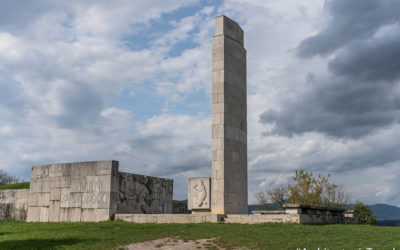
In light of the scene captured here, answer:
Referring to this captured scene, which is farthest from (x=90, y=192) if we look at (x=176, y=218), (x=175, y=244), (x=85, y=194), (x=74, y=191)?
(x=175, y=244)

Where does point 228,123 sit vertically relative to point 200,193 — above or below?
above

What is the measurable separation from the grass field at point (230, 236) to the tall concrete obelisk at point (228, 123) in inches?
103

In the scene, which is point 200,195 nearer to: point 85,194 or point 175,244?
point 175,244

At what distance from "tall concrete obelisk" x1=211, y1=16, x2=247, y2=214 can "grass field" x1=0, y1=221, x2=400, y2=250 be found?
2.61 meters

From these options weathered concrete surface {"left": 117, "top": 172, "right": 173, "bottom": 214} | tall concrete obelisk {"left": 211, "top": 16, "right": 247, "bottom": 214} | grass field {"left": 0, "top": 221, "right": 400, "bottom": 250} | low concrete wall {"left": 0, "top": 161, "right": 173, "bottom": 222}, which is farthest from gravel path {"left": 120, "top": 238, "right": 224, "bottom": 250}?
weathered concrete surface {"left": 117, "top": 172, "right": 173, "bottom": 214}

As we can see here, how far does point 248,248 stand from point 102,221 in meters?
9.45

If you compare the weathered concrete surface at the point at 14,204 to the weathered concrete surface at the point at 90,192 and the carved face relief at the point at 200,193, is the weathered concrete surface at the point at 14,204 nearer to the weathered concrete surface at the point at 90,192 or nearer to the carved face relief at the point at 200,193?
the weathered concrete surface at the point at 90,192

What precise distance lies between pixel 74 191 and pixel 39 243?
739 cm

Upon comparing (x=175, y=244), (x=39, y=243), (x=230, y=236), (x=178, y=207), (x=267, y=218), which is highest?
(x=178, y=207)

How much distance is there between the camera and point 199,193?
1752cm

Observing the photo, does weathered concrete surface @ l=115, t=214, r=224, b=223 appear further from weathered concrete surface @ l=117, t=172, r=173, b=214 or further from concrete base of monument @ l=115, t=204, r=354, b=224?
weathered concrete surface @ l=117, t=172, r=173, b=214

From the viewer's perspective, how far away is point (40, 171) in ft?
71.4

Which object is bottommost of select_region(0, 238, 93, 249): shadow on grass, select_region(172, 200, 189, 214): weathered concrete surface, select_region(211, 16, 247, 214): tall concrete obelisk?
select_region(0, 238, 93, 249): shadow on grass

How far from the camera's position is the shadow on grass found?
12.4 metres
